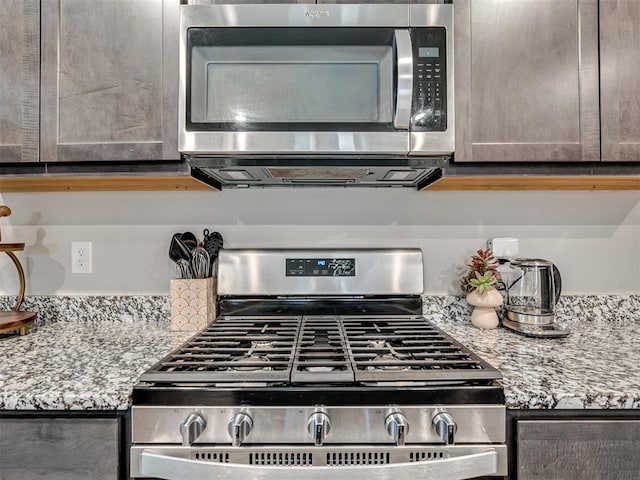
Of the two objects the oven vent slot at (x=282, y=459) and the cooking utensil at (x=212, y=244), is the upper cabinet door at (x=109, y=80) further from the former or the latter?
the oven vent slot at (x=282, y=459)

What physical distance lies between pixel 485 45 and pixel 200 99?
840mm

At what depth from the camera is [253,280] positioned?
139cm

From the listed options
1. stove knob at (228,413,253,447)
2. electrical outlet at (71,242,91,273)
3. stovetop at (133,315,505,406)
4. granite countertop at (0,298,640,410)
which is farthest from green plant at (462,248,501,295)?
electrical outlet at (71,242,91,273)

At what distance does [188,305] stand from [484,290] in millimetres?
1042

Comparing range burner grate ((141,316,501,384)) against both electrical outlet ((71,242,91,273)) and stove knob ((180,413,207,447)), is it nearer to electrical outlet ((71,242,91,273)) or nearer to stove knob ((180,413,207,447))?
stove knob ((180,413,207,447))

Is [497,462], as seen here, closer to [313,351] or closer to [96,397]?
[313,351]

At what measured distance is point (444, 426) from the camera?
0.77 metres

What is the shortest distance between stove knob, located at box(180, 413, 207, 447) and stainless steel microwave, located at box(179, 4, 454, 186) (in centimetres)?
68

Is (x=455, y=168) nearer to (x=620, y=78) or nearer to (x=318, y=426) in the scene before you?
(x=620, y=78)

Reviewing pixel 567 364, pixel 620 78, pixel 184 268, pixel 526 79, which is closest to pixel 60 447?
pixel 184 268

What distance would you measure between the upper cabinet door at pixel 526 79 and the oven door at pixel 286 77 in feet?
0.68

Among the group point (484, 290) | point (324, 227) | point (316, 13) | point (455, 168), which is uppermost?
point (316, 13)

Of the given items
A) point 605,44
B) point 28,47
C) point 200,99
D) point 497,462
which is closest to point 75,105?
point 28,47

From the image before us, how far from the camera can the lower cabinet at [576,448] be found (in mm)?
790
